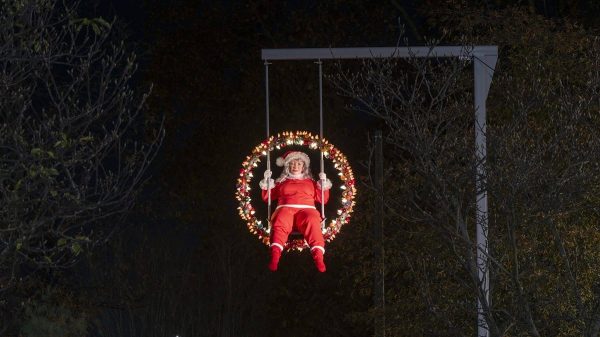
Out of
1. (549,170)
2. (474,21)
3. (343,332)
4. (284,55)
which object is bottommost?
(343,332)

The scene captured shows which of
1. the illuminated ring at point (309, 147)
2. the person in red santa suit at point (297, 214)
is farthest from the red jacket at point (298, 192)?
the illuminated ring at point (309, 147)

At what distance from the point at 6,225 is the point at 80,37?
8.47 m

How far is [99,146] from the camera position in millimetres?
9469

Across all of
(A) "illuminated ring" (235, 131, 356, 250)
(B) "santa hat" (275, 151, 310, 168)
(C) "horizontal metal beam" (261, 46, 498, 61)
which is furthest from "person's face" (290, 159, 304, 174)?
(C) "horizontal metal beam" (261, 46, 498, 61)

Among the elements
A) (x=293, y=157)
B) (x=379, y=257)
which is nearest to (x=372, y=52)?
(x=293, y=157)

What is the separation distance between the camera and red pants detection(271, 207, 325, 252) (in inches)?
510

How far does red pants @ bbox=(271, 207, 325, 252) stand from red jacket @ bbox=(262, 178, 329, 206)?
9 cm

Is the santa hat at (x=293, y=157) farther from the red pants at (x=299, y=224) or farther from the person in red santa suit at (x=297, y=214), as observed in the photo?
the red pants at (x=299, y=224)

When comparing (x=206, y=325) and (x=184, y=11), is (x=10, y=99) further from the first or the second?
(x=206, y=325)

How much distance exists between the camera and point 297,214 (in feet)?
42.7

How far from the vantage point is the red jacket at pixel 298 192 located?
1305cm

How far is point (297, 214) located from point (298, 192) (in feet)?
0.74

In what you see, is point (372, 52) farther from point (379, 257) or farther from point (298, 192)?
point (379, 257)

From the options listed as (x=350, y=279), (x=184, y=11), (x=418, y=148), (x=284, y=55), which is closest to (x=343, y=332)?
(x=350, y=279)
